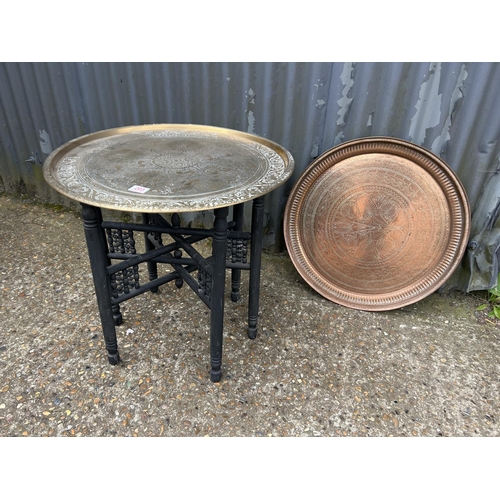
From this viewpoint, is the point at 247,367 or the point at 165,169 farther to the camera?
the point at 247,367

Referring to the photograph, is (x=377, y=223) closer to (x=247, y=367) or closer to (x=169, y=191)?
(x=247, y=367)

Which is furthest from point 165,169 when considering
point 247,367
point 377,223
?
point 377,223

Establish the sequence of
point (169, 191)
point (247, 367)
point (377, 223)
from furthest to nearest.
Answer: point (377, 223) → point (247, 367) → point (169, 191)

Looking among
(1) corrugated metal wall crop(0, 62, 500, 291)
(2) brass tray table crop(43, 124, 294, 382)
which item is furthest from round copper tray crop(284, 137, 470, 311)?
(2) brass tray table crop(43, 124, 294, 382)

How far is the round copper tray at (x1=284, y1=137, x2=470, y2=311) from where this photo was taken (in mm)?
2383

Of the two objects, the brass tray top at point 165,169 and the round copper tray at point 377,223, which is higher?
the brass tray top at point 165,169

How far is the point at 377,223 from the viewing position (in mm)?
2484

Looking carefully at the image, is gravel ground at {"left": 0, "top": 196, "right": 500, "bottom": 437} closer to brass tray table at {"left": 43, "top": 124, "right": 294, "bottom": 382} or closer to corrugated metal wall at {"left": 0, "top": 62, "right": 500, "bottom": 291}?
brass tray table at {"left": 43, "top": 124, "right": 294, "bottom": 382}

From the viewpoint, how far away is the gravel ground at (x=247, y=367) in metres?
1.85

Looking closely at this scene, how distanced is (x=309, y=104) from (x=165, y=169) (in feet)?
4.18

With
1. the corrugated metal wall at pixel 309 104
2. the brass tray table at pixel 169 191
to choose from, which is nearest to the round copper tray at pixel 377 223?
the corrugated metal wall at pixel 309 104

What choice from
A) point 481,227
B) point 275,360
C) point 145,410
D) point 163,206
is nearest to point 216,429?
point 145,410

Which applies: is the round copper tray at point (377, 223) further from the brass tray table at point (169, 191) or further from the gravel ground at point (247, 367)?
the brass tray table at point (169, 191)

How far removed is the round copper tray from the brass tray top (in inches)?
24.9
